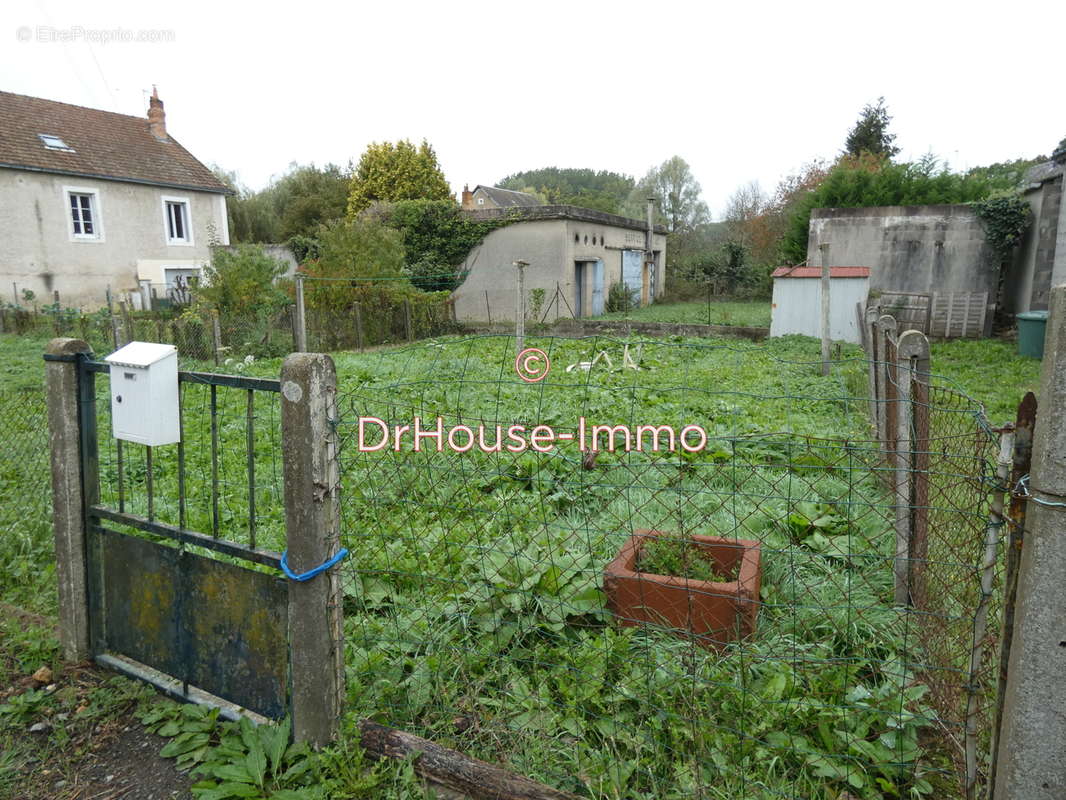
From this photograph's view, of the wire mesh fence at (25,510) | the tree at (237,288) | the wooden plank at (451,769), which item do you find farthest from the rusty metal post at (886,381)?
the tree at (237,288)

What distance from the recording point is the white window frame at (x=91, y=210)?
2023 centimetres

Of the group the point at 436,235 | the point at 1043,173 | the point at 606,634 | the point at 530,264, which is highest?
the point at 1043,173

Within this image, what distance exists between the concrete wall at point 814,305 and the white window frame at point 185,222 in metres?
19.6

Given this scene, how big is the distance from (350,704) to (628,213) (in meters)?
48.8

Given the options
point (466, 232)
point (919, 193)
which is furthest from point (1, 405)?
point (919, 193)

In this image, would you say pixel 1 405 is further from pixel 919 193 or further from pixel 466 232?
pixel 919 193

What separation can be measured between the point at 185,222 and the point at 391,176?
35.5 feet

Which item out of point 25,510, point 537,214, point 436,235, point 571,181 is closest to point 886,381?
point 25,510

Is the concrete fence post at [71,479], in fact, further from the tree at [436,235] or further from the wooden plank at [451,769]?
the tree at [436,235]

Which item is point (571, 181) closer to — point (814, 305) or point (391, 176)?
point (391, 176)

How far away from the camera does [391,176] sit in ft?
105

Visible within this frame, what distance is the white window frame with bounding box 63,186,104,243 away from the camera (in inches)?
797

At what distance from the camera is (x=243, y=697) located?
8.23 ft

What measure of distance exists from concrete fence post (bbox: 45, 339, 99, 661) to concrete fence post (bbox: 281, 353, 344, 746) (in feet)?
4.22
